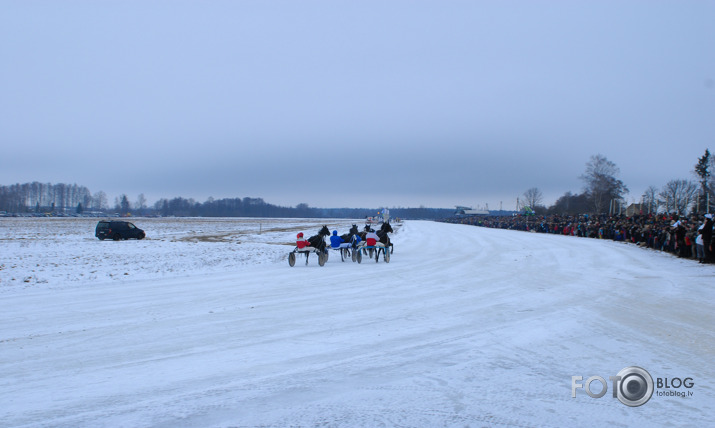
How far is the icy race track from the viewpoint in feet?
12.9

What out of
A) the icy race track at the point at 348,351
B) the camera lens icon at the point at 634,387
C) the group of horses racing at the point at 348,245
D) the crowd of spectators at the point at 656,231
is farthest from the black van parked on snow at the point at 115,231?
the camera lens icon at the point at 634,387

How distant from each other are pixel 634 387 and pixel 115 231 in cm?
3507

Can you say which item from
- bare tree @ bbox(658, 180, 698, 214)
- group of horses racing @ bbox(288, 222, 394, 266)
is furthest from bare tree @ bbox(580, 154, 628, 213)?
group of horses racing @ bbox(288, 222, 394, 266)

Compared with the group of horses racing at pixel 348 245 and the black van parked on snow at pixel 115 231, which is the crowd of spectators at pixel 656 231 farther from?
the black van parked on snow at pixel 115 231

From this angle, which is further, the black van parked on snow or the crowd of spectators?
the black van parked on snow

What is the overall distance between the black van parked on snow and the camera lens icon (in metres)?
34.5

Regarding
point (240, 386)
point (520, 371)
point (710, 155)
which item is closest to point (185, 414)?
point (240, 386)

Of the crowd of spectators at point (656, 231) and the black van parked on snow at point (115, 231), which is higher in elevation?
the crowd of spectators at point (656, 231)

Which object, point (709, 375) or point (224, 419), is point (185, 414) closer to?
point (224, 419)

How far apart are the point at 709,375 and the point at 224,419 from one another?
4.82 meters

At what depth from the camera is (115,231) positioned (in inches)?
1305

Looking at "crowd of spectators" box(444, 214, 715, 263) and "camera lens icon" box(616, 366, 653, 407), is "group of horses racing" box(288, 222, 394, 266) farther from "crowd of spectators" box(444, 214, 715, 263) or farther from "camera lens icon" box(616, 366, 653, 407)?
"camera lens icon" box(616, 366, 653, 407)

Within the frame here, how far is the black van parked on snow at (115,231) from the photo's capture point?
3272cm

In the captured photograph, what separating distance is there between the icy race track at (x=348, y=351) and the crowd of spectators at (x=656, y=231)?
556 centimetres
